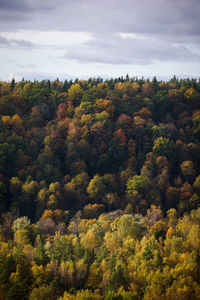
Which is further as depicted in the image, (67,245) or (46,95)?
(46,95)

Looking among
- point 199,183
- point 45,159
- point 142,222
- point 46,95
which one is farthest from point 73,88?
point 142,222

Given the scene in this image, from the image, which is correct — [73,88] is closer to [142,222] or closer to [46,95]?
[46,95]

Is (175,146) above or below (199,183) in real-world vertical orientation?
above

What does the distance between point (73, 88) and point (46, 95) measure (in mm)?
10422

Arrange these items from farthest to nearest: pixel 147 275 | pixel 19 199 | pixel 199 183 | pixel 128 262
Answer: pixel 199 183 → pixel 19 199 → pixel 128 262 → pixel 147 275

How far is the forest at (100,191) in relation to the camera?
1512 inches

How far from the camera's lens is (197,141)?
10075 centimetres

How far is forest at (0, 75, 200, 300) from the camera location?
3841cm

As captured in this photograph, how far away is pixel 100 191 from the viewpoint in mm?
82688

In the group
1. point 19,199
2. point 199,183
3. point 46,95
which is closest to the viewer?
point 19,199

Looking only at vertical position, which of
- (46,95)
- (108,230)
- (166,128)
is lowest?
(108,230)

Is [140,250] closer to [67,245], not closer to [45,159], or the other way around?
[67,245]

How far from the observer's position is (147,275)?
38312 mm

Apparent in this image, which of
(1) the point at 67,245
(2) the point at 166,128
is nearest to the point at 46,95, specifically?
(2) the point at 166,128
